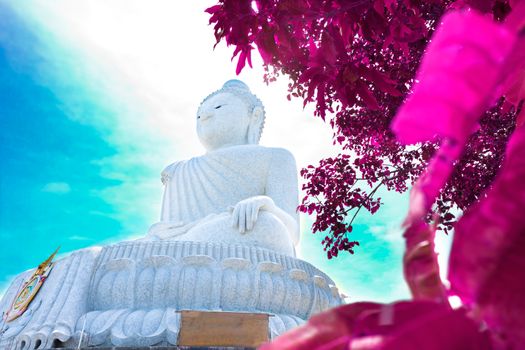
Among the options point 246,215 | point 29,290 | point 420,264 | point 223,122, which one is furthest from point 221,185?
point 420,264

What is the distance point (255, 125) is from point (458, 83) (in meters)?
6.97

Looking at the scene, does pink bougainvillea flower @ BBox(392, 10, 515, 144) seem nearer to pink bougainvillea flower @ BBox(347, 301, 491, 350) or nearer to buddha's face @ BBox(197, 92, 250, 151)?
pink bougainvillea flower @ BBox(347, 301, 491, 350)

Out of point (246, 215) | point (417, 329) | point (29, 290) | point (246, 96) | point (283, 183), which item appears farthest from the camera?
point (246, 96)

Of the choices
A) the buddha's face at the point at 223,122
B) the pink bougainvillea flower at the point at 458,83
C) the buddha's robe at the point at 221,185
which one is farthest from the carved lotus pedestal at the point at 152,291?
the pink bougainvillea flower at the point at 458,83

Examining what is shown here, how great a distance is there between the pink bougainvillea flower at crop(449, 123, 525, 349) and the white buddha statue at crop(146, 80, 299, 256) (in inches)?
173

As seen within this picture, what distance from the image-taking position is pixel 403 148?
11.8 ft

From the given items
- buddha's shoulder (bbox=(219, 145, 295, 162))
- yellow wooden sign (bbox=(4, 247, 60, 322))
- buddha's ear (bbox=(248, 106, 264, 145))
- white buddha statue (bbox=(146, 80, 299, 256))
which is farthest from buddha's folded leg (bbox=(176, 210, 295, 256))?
buddha's ear (bbox=(248, 106, 264, 145))

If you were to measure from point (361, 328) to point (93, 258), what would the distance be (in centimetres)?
425

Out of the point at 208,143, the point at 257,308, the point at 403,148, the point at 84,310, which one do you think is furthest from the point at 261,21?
the point at 208,143

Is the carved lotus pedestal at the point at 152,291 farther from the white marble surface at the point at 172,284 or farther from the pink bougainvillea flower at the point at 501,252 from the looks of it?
the pink bougainvillea flower at the point at 501,252

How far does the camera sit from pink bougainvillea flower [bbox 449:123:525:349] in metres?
0.29

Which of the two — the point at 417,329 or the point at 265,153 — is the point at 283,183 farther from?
the point at 417,329

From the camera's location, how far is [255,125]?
23.6ft

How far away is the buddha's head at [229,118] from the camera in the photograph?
693 centimetres
